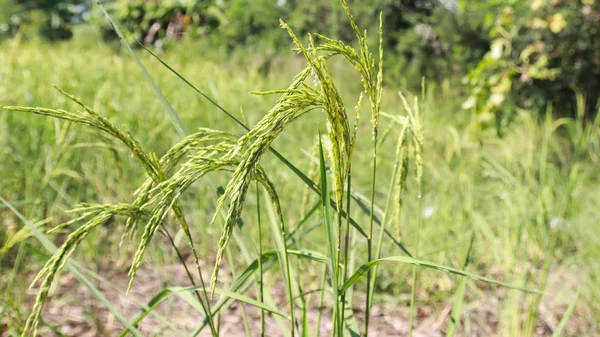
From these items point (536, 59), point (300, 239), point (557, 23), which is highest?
point (557, 23)

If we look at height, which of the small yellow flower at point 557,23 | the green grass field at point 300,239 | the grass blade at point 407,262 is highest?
the small yellow flower at point 557,23

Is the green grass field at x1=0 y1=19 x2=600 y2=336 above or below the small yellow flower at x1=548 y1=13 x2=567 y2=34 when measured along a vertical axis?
below

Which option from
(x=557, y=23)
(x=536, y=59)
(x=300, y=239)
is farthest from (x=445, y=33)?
(x=300, y=239)

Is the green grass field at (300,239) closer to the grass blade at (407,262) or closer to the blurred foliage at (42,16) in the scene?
the grass blade at (407,262)

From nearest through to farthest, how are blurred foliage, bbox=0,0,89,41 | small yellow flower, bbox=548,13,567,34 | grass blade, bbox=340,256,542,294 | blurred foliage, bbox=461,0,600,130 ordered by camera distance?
grass blade, bbox=340,256,542,294, small yellow flower, bbox=548,13,567,34, blurred foliage, bbox=461,0,600,130, blurred foliage, bbox=0,0,89,41

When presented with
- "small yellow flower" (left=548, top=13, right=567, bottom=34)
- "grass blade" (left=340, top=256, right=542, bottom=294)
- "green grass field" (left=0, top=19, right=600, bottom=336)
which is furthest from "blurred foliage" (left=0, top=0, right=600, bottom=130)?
"grass blade" (left=340, top=256, right=542, bottom=294)

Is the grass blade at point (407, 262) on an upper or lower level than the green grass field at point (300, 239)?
upper

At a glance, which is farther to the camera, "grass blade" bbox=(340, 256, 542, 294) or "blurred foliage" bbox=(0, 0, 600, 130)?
"blurred foliage" bbox=(0, 0, 600, 130)

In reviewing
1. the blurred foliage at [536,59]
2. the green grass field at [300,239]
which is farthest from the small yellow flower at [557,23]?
the green grass field at [300,239]

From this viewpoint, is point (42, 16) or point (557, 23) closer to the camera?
point (557, 23)

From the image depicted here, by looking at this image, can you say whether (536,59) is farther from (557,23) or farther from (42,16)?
(42,16)

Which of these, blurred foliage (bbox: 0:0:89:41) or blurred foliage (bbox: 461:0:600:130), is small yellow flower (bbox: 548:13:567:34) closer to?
blurred foliage (bbox: 461:0:600:130)

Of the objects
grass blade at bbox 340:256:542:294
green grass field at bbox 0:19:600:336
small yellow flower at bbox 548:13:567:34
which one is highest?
small yellow flower at bbox 548:13:567:34

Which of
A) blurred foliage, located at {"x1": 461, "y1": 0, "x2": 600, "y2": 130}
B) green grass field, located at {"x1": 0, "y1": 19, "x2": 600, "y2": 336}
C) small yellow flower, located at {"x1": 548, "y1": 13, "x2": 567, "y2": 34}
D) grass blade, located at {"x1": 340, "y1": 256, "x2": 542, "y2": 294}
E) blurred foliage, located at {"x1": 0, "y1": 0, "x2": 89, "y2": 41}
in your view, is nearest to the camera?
grass blade, located at {"x1": 340, "y1": 256, "x2": 542, "y2": 294}
